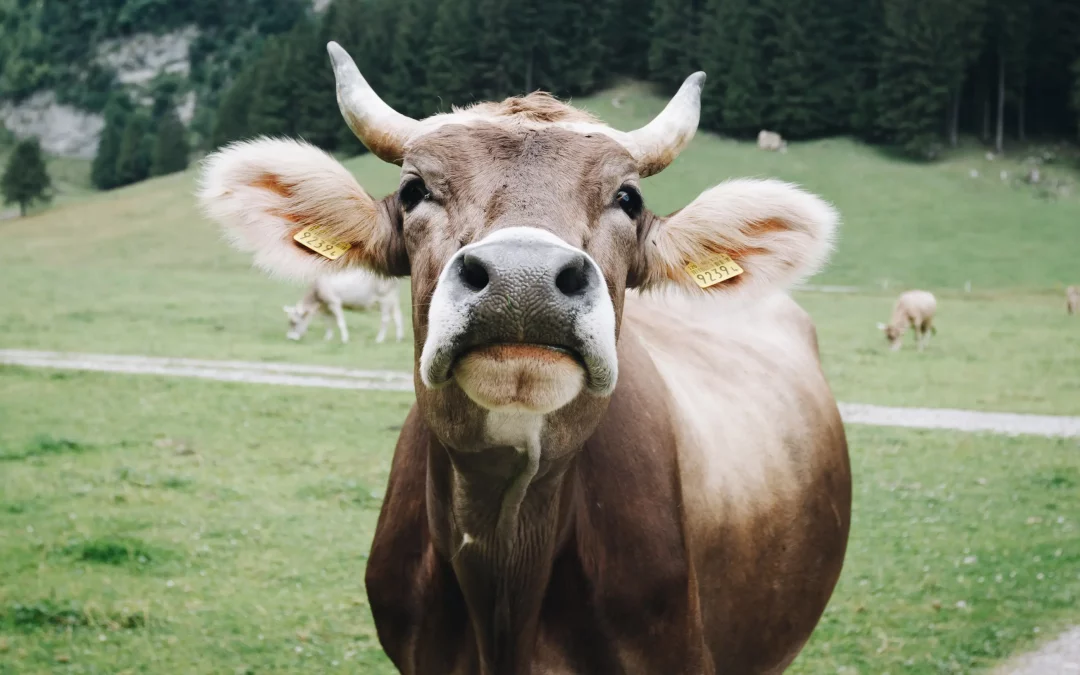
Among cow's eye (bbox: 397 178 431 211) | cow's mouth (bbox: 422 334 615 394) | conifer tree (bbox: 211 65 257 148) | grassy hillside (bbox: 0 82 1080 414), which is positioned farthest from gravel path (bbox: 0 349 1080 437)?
conifer tree (bbox: 211 65 257 148)

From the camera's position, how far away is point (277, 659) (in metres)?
5.95

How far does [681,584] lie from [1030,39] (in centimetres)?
7058

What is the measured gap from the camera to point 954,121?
63125mm

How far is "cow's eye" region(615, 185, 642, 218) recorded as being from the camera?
319 cm

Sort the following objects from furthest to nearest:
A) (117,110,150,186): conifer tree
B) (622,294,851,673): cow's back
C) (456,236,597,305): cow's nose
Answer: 1. (117,110,150,186): conifer tree
2. (622,294,851,673): cow's back
3. (456,236,597,305): cow's nose

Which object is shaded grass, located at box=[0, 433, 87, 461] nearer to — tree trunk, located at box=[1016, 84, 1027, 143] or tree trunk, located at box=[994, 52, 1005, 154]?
tree trunk, located at box=[994, 52, 1005, 154]

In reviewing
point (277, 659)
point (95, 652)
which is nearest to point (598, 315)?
point (277, 659)

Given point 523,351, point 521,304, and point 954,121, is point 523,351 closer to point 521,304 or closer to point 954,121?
point 521,304

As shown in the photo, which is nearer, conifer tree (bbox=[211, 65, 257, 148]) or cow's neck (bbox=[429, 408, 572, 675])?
cow's neck (bbox=[429, 408, 572, 675])

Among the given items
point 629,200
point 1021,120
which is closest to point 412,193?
point 629,200

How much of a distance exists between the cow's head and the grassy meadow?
10.7ft

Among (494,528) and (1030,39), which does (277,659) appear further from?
(1030,39)

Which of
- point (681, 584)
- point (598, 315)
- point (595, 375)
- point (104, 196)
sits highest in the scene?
point (598, 315)

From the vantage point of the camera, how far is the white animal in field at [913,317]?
21.3m
